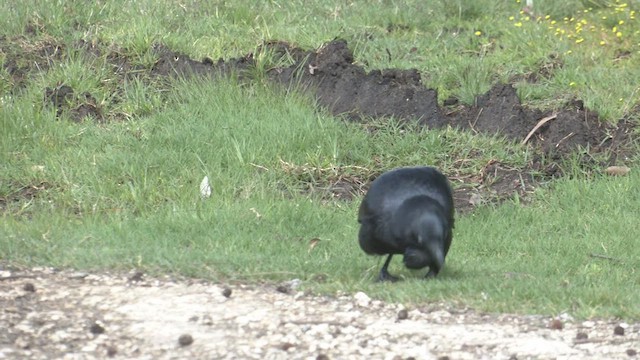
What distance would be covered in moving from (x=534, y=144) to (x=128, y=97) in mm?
3274

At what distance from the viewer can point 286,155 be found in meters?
8.47

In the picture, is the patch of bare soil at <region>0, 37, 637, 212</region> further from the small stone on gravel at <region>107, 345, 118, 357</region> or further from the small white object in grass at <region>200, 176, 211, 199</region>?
the small stone on gravel at <region>107, 345, 118, 357</region>

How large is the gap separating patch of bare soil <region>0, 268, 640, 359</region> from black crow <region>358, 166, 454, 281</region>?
0.29 m

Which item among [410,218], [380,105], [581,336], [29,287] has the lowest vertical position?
[581,336]

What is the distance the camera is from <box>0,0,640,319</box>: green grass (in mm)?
6484

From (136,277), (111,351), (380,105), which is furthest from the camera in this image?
(380,105)

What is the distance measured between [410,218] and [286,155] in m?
2.70

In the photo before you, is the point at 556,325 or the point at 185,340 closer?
the point at 185,340

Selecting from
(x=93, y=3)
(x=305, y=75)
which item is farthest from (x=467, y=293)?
(x=93, y=3)

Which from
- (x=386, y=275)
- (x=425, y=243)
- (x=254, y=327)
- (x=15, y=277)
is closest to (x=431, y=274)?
(x=386, y=275)

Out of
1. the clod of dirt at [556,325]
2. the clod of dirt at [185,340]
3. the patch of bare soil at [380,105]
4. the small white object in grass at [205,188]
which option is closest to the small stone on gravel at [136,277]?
the clod of dirt at [185,340]

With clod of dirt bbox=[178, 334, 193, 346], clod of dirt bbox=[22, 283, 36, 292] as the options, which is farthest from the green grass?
clod of dirt bbox=[178, 334, 193, 346]

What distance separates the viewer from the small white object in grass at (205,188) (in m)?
7.94

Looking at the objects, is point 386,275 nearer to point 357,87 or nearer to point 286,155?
point 286,155
